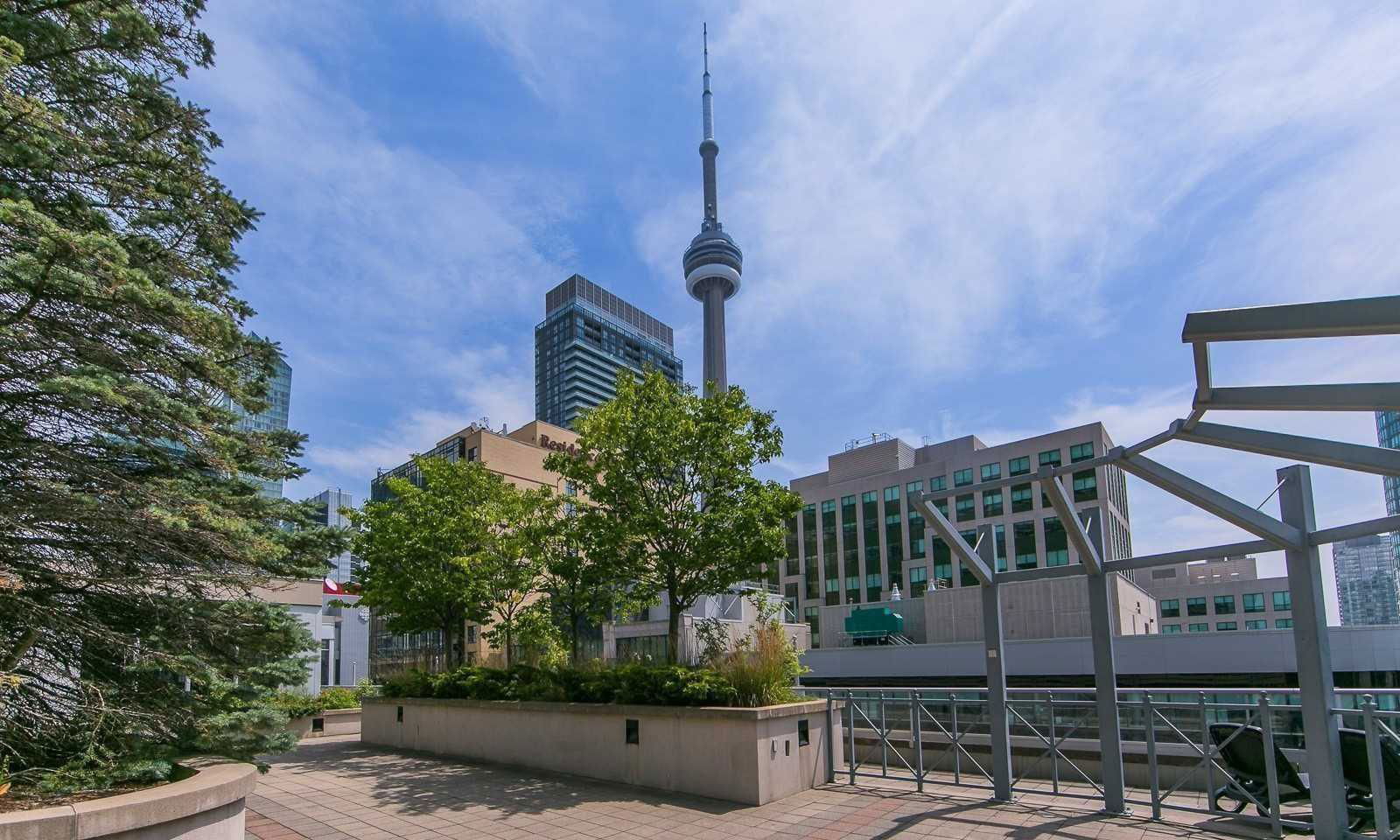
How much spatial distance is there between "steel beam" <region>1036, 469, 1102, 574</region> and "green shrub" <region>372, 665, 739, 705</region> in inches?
187

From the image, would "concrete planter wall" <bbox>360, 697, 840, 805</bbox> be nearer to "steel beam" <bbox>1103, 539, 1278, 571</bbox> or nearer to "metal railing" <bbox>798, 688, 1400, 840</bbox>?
"metal railing" <bbox>798, 688, 1400, 840</bbox>

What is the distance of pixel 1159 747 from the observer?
1125 centimetres

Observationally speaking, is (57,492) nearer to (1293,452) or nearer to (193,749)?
(193,749)

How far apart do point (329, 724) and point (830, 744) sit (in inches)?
576

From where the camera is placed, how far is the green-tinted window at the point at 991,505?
67688 mm

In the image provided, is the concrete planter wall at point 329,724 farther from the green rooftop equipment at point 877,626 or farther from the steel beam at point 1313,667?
the green rooftop equipment at point 877,626

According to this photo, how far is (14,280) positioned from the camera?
5.96m

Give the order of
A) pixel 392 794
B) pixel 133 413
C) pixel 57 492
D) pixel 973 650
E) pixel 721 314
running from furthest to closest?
pixel 721 314
pixel 973 650
pixel 392 794
pixel 133 413
pixel 57 492

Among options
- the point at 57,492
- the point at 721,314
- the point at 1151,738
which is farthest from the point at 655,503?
the point at 721,314

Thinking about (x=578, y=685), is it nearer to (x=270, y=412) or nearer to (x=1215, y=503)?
(x=270, y=412)

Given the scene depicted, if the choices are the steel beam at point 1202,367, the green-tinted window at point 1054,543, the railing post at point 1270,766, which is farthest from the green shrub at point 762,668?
the green-tinted window at point 1054,543

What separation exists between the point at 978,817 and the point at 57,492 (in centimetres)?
952

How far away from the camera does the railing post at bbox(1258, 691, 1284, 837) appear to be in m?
8.30

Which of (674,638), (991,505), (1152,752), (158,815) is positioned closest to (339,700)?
(674,638)
